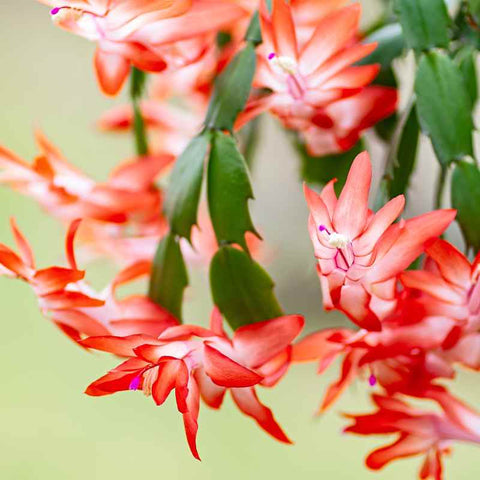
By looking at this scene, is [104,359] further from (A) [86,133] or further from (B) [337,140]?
(B) [337,140]

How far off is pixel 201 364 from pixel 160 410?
166cm

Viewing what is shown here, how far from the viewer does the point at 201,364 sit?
20.9 inches

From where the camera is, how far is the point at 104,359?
7.23 feet

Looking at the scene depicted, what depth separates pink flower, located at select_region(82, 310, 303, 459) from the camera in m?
0.49

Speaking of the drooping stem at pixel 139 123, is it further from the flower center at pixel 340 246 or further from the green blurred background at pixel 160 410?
the green blurred background at pixel 160 410

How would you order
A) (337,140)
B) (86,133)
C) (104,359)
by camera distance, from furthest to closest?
(86,133) → (104,359) → (337,140)

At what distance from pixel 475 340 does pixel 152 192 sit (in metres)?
0.31

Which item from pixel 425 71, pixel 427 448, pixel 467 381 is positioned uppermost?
pixel 425 71

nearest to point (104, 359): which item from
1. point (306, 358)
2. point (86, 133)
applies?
point (86, 133)

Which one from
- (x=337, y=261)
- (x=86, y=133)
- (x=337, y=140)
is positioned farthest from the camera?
(x=86, y=133)

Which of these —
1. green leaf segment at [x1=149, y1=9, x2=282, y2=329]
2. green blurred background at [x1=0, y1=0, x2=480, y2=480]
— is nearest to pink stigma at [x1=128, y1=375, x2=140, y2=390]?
green leaf segment at [x1=149, y1=9, x2=282, y2=329]

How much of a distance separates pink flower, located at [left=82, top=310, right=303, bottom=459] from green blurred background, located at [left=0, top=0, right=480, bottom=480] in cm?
110

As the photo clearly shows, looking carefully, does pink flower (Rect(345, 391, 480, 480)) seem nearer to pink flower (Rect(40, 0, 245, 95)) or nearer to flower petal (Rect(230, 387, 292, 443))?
flower petal (Rect(230, 387, 292, 443))

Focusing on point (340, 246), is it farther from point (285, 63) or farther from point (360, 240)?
point (285, 63)
